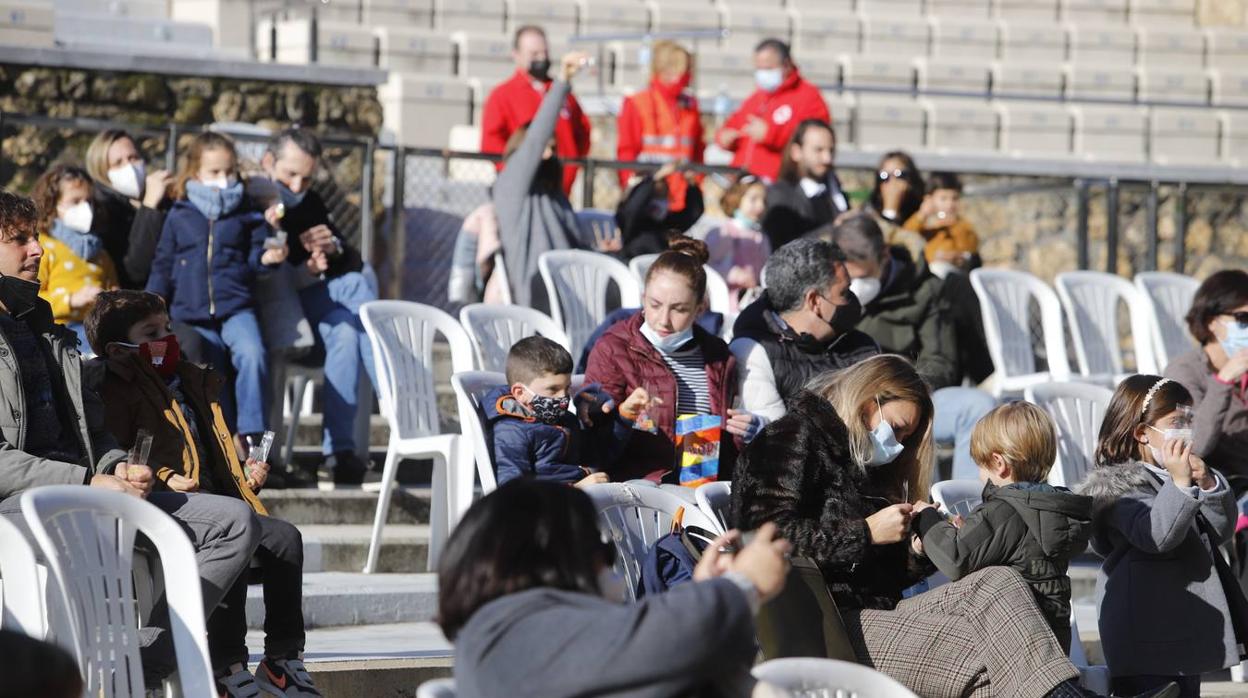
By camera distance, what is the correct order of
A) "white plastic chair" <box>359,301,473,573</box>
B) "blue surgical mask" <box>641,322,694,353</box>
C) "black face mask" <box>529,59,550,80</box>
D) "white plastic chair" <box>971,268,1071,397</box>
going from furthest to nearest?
"black face mask" <box>529,59,550,80</box>, "white plastic chair" <box>971,268,1071,397</box>, "white plastic chair" <box>359,301,473,573</box>, "blue surgical mask" <box>641,322,694,353</box>

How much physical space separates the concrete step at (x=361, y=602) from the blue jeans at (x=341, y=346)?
851 millimetres

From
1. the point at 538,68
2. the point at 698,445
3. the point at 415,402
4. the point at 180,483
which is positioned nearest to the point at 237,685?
the point at 180,483

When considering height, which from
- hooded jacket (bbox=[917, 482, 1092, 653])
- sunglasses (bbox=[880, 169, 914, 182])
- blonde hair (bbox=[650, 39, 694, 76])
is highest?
blonde hair (bbox=[650, 39, 694, 76])

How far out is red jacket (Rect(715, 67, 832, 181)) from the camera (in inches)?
384

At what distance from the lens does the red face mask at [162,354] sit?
4.67 m

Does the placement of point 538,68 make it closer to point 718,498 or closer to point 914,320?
point 914,320

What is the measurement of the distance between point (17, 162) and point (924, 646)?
5860mm

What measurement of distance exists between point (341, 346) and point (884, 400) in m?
2.79

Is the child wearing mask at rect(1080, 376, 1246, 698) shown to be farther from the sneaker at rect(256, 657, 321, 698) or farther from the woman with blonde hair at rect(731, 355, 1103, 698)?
the sneaker at rect(256, 657, 321, 698)

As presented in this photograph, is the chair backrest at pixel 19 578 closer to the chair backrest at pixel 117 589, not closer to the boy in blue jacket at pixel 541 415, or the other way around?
the chair backrest at pixel 117 589

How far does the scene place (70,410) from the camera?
4.37m

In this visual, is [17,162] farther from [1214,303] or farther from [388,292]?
[1214,303]

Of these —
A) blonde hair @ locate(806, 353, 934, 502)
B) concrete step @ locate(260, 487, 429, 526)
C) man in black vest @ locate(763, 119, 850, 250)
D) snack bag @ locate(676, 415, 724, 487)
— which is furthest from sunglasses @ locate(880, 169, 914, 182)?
blonde hair @ locate(806, 353, 934, 502)

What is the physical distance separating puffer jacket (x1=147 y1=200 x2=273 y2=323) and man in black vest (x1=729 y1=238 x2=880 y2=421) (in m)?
1.86
